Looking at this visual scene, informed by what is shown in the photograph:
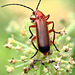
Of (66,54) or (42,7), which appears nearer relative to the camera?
(66,54)

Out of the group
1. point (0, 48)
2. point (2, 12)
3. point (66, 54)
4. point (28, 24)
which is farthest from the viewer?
point (2, 12)

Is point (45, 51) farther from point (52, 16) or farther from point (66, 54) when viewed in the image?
point (52, 16)

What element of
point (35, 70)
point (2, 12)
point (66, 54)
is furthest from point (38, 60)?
point (2, 12)

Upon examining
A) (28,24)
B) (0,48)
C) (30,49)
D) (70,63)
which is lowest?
(0,48)

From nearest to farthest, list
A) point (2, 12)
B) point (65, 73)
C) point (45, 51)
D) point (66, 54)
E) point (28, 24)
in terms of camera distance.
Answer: point (45, 51) → point (65, 73) → point (28, 24) → point (66, 54) → point (2, 12)

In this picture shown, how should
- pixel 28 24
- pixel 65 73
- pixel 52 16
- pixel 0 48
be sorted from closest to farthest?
pixel 65 73 < pixel 28 24 < pixel 0 48 < pixel 52 16

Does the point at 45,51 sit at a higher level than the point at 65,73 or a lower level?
higher

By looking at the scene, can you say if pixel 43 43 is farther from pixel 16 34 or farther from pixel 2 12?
pixel 2 12

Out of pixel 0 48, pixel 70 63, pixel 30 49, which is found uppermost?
pixel 30 49

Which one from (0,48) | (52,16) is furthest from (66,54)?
(52,16)
